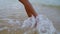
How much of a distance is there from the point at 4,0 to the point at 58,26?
1.50 meters

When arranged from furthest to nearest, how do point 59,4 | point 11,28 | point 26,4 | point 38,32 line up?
1. point 59,4
2. point 26,4
3. point 11,28
4. point 38,32

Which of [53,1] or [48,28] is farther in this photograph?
[53,1]

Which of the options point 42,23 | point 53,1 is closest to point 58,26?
point 42,23

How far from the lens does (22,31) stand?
44.6 inches

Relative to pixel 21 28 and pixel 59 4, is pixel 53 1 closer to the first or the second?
pixel 59 4

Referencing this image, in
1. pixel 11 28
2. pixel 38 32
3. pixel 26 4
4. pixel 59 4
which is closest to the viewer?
pixel 38 32

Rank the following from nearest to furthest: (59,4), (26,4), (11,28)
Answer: (11,28), (26,4), (59,4)

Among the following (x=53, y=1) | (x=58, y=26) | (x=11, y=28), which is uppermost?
(x=11, y=28)

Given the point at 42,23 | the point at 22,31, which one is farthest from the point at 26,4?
the point at 22,31

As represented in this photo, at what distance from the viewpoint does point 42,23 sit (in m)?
1.25

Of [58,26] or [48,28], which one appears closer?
[48,28]

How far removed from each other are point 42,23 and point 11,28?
1.00 feet

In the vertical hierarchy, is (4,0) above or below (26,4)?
below

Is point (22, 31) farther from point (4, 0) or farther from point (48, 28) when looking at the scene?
point (4, 0)
